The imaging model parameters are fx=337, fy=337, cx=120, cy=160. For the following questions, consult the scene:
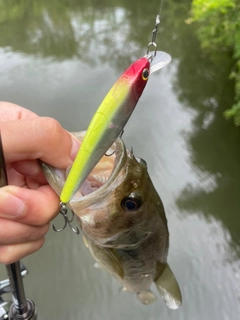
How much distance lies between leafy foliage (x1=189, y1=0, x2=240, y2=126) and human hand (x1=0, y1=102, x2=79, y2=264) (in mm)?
3008

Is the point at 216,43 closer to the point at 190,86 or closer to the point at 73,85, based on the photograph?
the point at 190,86

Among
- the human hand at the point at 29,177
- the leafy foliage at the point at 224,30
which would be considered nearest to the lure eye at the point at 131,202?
the human hand at the point at 29,177

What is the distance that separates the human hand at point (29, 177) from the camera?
84cm

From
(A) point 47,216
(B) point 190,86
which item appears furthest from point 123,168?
(B) point 190,86

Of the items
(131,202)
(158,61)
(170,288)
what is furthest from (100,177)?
(170,288)

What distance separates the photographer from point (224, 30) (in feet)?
15.9

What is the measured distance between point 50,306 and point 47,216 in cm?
158

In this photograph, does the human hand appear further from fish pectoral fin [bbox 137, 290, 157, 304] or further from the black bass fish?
fish pectoral fin [bbox 137, 290, 157, 304]

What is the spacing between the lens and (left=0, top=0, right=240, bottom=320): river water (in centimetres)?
234

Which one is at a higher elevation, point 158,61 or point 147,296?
point 158,61

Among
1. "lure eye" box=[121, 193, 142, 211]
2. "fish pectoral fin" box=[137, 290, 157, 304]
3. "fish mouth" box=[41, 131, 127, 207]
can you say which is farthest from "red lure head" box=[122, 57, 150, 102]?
"fish pectoral fin" box=[137, 290, 157, 304]

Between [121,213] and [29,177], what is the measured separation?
29 cm

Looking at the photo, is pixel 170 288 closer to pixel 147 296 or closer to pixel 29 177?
pixel 147 296

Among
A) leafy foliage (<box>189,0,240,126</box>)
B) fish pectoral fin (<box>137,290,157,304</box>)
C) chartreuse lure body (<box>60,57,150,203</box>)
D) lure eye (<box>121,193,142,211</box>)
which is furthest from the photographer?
leafy foliage (<box>189,0,240,126</box>)
